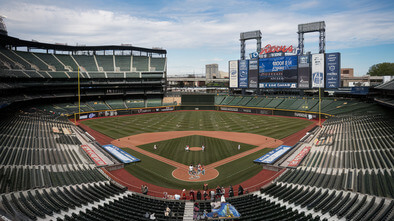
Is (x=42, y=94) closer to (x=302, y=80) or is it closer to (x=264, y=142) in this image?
(x=264, y=142)

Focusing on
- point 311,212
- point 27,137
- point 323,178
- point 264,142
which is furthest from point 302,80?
point 27,137

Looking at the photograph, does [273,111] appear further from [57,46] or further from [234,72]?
[57,46]

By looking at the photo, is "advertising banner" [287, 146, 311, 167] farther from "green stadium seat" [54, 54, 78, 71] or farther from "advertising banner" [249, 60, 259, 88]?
"green stadium seat" [54, 54, 78, 71]

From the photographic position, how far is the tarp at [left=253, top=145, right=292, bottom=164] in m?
29.8

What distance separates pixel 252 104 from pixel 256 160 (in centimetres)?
4941

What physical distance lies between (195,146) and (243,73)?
47816 millimetres

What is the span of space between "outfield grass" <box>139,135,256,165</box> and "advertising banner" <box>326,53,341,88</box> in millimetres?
38386

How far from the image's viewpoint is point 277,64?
71.8 metres

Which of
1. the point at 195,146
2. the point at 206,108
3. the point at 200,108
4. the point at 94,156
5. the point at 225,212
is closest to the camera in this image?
the point at 225,212

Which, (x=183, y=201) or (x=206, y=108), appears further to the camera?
(x=206, y=108)

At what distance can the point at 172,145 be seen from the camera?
3800 cm

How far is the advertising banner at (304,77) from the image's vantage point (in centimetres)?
6612

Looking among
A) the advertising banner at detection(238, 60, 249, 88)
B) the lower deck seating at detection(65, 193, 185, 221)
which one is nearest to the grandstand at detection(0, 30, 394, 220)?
the lower deck seating at detection(65, 193, 185, 221)

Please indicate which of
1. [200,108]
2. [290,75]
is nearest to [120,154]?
[290,75]
